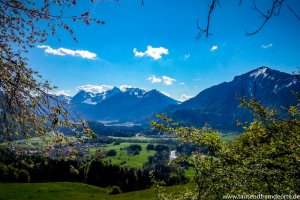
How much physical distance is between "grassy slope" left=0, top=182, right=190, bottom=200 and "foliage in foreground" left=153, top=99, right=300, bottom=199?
1744 inches

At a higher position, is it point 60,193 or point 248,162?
point 248,162

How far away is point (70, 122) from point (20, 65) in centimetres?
230

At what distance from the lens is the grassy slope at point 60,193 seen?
67.2 m

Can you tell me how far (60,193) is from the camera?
74.6 m

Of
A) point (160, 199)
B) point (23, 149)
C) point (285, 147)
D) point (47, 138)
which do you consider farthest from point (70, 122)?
point (160, 199)

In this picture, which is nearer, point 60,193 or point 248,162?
point 248,162

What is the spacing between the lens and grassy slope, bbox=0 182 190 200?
6719cm

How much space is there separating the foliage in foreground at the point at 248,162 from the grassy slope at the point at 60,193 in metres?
44.3

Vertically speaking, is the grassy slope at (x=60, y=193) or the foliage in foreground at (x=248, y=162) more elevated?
the foliage in foreground at (x=248, y=162)

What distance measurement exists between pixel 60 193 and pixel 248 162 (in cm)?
6770

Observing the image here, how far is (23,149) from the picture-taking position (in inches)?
341

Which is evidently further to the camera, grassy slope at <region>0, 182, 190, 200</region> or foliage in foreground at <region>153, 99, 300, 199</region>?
grassy slope at <region>0, 182, 190, 200</region>

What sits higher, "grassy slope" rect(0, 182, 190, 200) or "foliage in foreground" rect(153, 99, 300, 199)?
"foliage in foreground" rect(153, 99, 300, 199)

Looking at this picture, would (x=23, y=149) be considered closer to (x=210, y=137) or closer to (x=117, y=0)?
(x=117, y=0)
